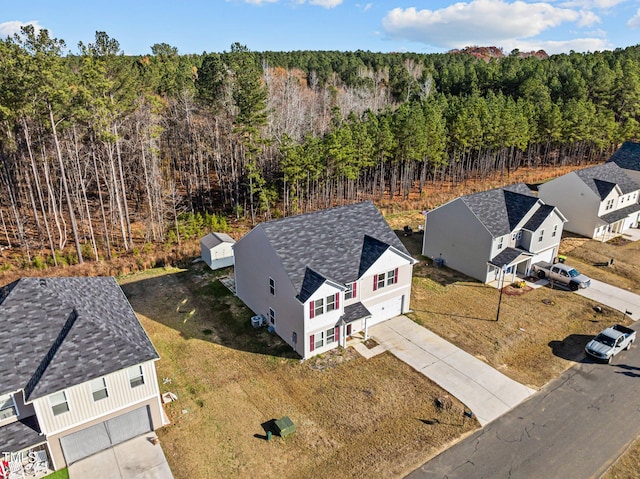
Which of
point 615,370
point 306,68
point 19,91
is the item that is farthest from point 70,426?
point 306,68

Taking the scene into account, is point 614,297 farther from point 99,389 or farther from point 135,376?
point 99,389

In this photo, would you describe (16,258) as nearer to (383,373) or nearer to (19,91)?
(19,91)

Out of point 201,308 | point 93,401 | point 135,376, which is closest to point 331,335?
point 201,308

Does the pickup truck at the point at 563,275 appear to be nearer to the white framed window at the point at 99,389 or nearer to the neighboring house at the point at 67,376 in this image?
the neighboring house at the point at 67,376

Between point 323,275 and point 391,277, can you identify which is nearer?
point 323,275

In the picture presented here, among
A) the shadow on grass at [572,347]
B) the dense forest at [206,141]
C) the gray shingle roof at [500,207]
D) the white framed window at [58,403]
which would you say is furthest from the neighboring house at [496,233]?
the white framed window at [58,403]

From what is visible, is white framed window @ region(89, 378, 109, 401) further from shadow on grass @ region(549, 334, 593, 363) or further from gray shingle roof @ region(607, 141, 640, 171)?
gray shingle roof @ region(607, 141, 640, 171)
